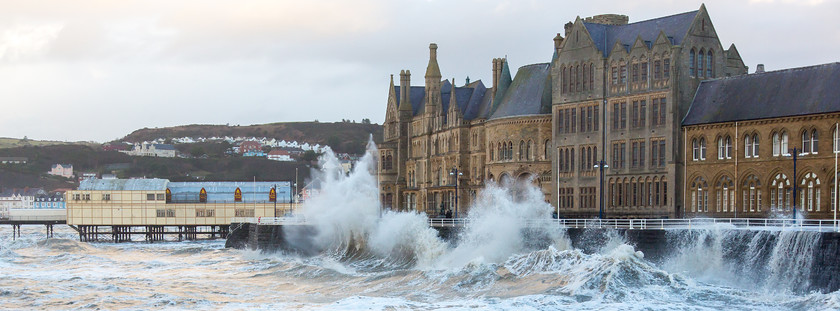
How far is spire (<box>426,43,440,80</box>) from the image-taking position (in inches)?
4163

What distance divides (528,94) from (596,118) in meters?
10.8

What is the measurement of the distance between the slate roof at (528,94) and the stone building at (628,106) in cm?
470

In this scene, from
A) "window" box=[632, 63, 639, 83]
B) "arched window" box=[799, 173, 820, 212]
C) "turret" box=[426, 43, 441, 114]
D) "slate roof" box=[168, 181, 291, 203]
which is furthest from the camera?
"slate roof" box=[168, 181, 291, 203]

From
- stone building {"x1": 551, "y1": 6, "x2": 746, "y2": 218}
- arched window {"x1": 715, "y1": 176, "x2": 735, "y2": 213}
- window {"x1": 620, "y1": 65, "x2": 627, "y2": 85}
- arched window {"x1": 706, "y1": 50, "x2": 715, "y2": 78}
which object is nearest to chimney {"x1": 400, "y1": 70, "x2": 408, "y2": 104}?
stone building {"x1": 551, "y1": 6, "x2": 746, "y2": 218}

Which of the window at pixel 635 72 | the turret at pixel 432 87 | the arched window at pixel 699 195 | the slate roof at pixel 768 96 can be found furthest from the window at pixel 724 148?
the turret at pixel 432 87

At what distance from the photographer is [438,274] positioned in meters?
64.0

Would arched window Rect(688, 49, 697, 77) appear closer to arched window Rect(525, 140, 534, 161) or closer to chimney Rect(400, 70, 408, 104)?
arched window Rect(525, 140, 534, 161)

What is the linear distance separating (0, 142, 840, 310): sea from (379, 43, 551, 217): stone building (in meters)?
3.40

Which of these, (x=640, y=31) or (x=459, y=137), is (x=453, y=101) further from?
(x=640, y=31)

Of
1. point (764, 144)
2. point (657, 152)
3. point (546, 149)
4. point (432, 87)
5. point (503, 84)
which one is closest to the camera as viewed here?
point (764, 144)

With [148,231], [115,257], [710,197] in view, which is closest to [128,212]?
[148,231]

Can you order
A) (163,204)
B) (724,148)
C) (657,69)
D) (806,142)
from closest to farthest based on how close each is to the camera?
(806,142)
(724,148)
(657,69)
(163,204)

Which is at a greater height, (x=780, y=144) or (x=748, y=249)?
(x=780, y=144)

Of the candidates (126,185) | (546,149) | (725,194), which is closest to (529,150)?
(546,149)
